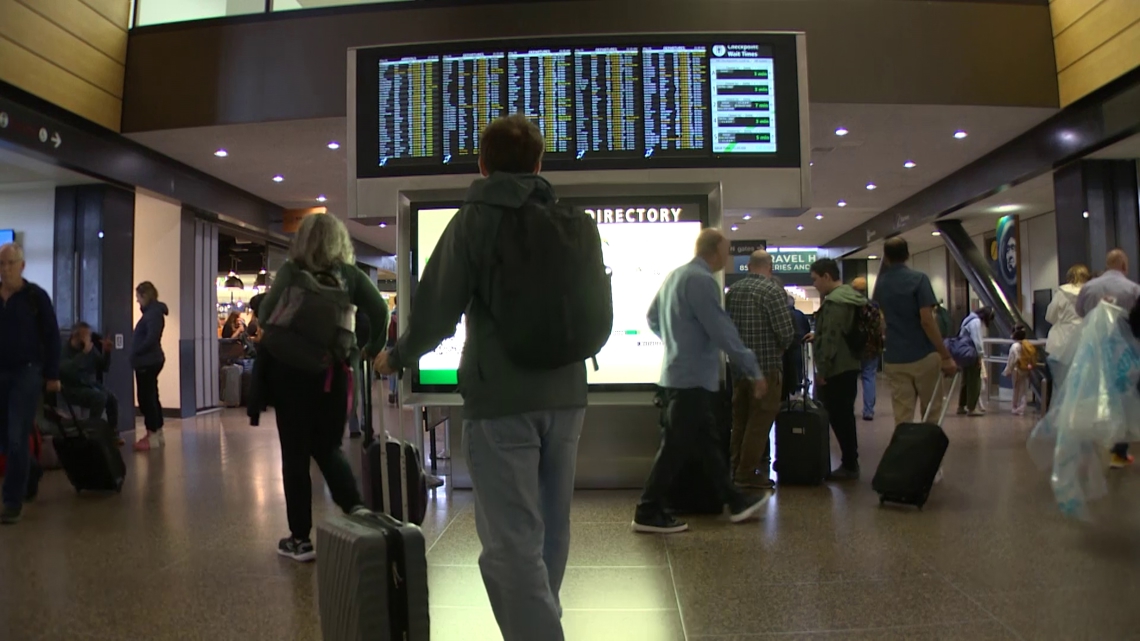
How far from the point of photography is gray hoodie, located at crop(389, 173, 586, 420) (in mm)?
2008

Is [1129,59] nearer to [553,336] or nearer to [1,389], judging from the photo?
[553,336]

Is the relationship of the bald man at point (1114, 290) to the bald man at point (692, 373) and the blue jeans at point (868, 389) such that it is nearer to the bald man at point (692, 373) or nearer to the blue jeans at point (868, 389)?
the bald man at point (692, 373)

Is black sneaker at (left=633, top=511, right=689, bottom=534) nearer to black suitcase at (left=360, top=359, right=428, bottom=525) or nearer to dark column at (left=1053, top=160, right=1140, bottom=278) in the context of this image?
black suitcase at (left=360, top=359, right=428, bottom=525)

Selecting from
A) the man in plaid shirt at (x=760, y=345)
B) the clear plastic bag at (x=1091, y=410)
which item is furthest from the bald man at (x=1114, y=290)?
the man in plaid shirt at (x=760, y=345)

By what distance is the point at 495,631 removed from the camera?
2.94 m

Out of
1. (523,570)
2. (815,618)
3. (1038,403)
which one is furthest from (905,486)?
(1038,403)

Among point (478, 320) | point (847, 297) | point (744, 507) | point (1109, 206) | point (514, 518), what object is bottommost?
point (744, 507)

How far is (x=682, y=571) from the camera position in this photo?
3.65 m

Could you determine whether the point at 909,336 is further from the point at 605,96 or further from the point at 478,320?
the point at 478,320

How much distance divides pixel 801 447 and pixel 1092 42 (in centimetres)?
569

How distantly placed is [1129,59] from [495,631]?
327 inches

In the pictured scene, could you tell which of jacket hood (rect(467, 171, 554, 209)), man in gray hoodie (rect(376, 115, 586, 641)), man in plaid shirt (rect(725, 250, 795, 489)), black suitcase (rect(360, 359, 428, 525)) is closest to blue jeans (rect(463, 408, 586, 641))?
man in gray hoodie (rect(376, 115, 586, 641))

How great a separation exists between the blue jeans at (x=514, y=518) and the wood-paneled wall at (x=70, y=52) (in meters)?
7.82

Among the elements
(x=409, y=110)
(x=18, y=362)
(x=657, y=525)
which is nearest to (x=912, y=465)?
(x=657, y=525)
